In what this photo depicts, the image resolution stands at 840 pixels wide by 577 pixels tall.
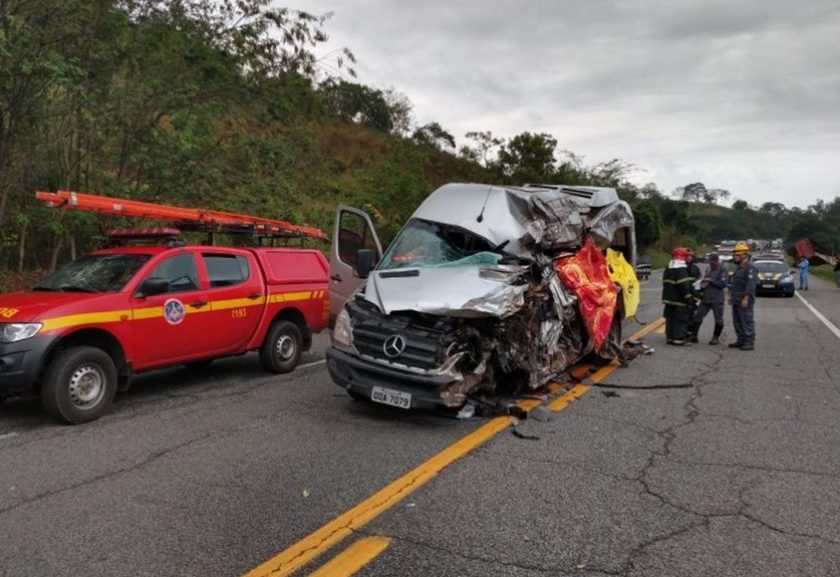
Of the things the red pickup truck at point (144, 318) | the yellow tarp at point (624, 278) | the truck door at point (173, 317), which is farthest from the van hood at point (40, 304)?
the yellow tarp at point (624, 278)

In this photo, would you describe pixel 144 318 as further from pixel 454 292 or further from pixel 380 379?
pixel 454 292

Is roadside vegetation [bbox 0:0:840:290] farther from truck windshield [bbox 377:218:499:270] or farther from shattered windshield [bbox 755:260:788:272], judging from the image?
shattered windshield [bbox 755:260:788:272]

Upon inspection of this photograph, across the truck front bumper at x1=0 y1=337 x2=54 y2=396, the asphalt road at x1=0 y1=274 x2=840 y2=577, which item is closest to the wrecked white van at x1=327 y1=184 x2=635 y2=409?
the asphalt road at x1=0 y1=274 x2=840 y2=577

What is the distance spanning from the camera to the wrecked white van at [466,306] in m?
5.91

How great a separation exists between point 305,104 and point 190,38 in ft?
8.77

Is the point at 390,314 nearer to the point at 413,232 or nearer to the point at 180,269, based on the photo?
the point at 413,232

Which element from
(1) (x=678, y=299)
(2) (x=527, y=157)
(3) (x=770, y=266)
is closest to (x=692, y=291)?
(1) (x=678, y=299)

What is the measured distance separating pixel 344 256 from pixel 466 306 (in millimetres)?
3906

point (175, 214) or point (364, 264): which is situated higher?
point (175, 214)

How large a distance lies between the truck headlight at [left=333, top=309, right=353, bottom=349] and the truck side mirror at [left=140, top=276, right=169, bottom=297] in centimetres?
191

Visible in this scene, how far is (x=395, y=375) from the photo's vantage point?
588 cm

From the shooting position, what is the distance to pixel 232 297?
8008 mm

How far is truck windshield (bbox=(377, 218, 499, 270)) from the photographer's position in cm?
712

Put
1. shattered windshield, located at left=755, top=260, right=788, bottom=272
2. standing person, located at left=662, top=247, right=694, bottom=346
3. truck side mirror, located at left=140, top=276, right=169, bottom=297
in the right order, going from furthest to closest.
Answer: shattered windshield, located at left=755, top=260, right=788, bottom=272
standing person, located at left=662, top=247, right=694, bottom=346
truck side mirror, located at left=140, top=276, right=169, bottom=297
